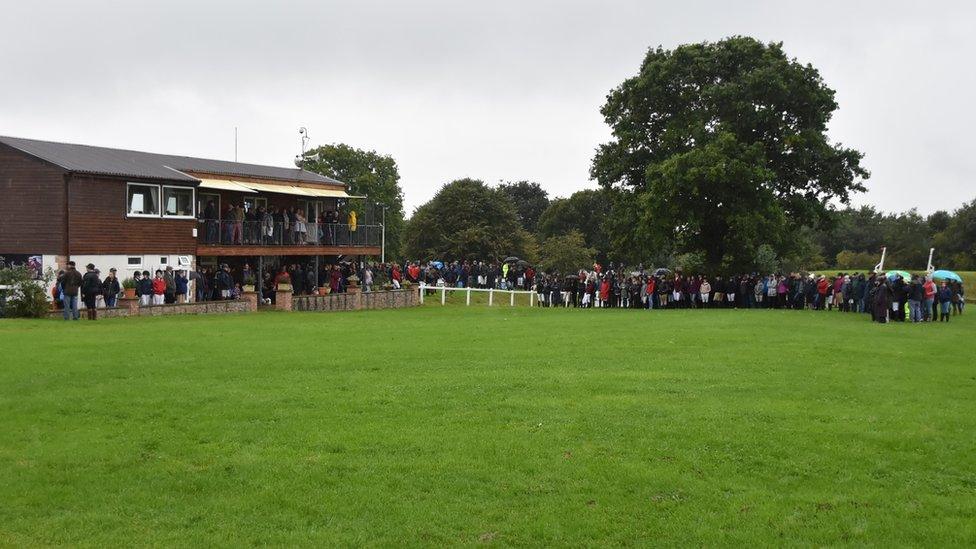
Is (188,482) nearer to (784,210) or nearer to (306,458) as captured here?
(306,458)

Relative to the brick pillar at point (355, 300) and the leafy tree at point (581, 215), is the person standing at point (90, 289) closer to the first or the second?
the brick pillar at point (355, 300)

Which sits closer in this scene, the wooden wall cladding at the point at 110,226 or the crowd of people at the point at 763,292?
the crowd of people at the point at 763,292

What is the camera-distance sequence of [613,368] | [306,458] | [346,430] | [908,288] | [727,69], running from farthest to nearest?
[727,69] → [908,288] → [613,368] → [346,430] → [306,458]

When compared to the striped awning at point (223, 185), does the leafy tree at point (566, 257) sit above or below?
below

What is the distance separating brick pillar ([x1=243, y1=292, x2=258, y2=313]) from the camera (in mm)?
34812

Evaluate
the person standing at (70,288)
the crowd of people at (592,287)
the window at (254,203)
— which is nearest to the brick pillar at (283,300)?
the crowd of people at (592,287)

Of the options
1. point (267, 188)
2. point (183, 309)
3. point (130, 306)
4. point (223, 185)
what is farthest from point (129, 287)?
point (267, 188)

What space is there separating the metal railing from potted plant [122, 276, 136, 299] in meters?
5.70

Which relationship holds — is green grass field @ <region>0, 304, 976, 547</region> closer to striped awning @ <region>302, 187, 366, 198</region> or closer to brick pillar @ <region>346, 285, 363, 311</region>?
brick pillar @ <region>346, 285, 363, 311</region>

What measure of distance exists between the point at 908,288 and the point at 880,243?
7243 cm

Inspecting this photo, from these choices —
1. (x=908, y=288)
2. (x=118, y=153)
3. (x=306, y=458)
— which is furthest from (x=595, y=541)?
(x=118, y=153)

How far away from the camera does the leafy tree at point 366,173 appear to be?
275ft

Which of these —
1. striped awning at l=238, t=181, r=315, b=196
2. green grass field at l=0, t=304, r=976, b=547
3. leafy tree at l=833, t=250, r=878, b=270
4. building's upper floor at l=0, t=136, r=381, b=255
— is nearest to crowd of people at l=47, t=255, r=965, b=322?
building's upper floor at l=0, t=136, r=381, b=255

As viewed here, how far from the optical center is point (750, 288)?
39812 mm
